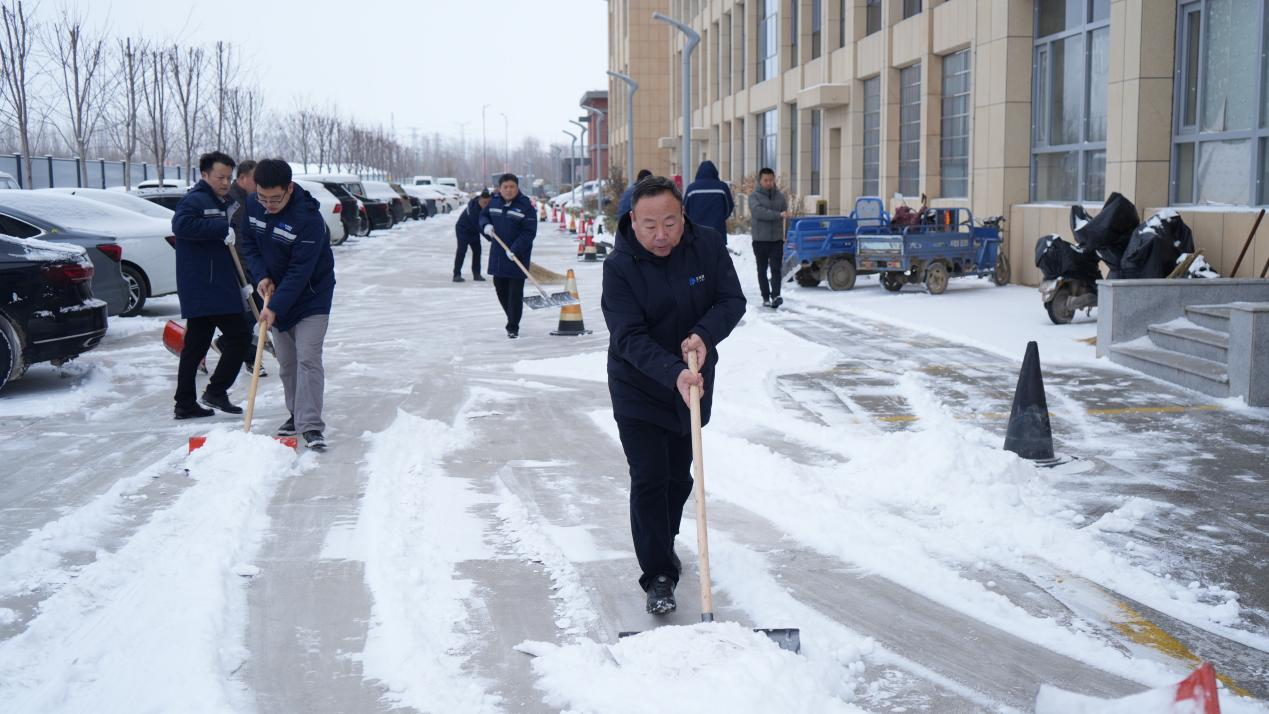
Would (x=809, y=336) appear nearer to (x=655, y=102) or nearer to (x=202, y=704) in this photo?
(x=202, y=704)

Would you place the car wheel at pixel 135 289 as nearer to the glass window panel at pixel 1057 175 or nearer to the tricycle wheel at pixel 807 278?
the tricycle wheel at pixel 807 278

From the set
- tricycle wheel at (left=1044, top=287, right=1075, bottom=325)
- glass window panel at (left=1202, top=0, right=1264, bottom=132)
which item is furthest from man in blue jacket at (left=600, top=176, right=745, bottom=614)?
glass window panel at (left=1202, top=0, right=1264, bottom=132)

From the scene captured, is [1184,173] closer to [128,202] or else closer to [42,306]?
[42,306]

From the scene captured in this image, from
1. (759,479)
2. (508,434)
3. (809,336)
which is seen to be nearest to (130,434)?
(508,434)

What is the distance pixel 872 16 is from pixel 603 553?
22.6 m

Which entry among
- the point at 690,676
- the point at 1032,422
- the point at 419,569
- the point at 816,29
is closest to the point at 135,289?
the point at 419,569

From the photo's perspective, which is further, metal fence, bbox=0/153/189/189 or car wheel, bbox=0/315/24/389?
metal fence, bbox=0/153/189/189

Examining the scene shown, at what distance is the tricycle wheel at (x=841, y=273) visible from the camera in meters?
18.1

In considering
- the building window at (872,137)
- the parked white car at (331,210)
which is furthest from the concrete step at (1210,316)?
the parked white car at (331,210)

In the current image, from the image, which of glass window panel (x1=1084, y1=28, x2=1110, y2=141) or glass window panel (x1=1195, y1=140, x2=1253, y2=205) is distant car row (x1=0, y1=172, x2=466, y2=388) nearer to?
glass window panel (x1=1195, y1=140, x2=1253, y2=205)

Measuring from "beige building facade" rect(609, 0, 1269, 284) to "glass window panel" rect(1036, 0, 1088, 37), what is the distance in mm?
27

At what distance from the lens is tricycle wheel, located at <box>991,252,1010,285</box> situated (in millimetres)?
18156

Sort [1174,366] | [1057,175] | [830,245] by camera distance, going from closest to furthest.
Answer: [1174,366]
[830,245]
[1057,175]

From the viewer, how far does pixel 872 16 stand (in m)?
26.0
